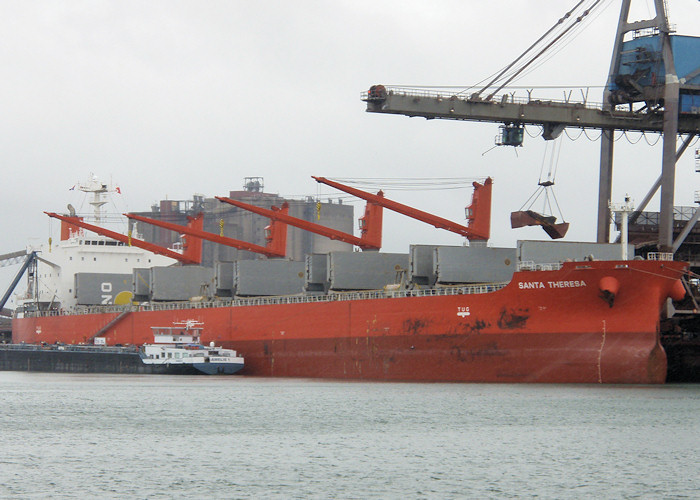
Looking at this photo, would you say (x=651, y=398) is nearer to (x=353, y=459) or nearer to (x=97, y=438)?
(x=353, y=459)

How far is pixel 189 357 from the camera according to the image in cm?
3947

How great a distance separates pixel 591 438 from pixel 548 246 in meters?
12.8

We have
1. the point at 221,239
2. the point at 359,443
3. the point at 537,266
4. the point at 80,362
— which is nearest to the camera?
the point at 359,443

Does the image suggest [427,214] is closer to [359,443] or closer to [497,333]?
[497,333]

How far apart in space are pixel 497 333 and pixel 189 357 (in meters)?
12.9

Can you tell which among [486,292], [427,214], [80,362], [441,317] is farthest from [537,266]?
[80,362]

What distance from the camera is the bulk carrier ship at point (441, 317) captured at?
1179 inches

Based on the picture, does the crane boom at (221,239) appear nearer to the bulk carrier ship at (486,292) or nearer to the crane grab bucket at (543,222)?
the bulk carrier ship at (486,292)

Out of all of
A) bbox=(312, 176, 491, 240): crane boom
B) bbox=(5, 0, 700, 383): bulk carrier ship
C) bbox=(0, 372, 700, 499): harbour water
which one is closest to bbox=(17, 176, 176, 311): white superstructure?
bbox=(5, 0, 700, 383): bulk carrier ship

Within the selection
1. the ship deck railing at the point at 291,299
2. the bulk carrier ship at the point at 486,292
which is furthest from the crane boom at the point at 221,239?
the ship deck railing at the point at 291,299

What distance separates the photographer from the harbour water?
16969 millimetres

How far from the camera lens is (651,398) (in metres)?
27.2

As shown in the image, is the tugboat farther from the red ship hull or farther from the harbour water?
the harbour water

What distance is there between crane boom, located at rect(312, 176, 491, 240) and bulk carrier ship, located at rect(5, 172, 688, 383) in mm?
80
